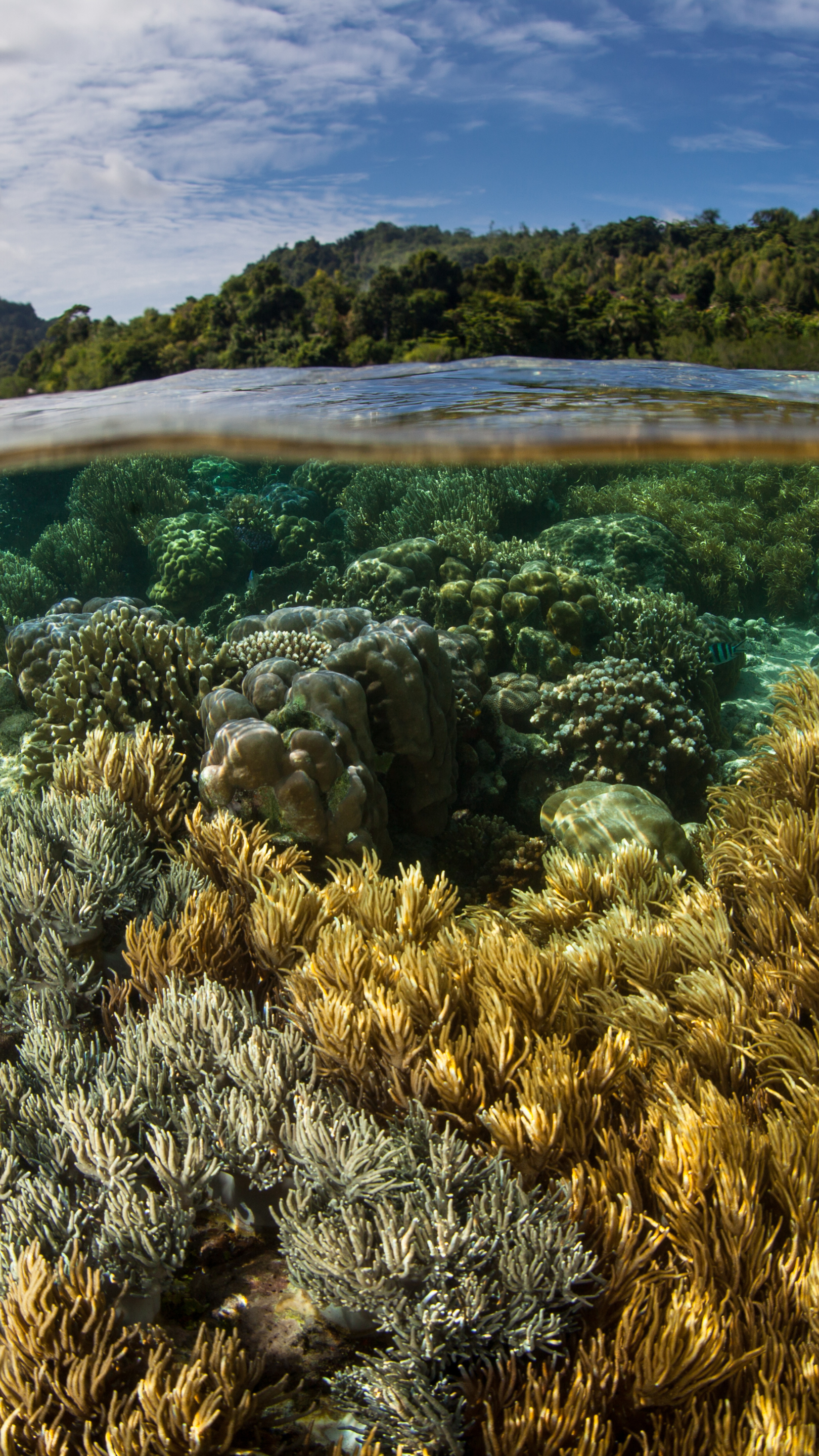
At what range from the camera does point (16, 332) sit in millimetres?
61719

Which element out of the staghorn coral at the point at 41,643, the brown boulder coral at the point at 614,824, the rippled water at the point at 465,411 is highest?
the rippled water at the point at 465,411

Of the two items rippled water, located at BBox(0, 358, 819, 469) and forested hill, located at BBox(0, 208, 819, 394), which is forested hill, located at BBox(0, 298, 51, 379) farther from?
rippled water, located at BBox(0, 358, 819, 469)

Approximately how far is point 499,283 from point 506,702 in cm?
3583

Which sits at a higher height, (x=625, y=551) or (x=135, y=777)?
(x=625, y=551)

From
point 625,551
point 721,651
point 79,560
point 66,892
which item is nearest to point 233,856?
point 66,892

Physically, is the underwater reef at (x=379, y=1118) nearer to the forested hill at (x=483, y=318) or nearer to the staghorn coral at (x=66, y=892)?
the staghorn coral at (x=66, y=892)

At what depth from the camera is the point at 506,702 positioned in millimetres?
7941

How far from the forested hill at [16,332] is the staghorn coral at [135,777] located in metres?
A: 59.2

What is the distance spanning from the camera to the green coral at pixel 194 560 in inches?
441

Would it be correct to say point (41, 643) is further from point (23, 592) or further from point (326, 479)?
point (326, 479)

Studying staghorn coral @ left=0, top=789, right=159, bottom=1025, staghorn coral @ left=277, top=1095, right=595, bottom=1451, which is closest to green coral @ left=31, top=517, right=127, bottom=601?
staghorn coral @ left=0, top=789, right=159, bottom=1025

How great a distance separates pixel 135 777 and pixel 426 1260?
314 cm

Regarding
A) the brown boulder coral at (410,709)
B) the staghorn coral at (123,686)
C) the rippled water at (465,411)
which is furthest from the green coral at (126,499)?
the brown boulder coral at (410,709)

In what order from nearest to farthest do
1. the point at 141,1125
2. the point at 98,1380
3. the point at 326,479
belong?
the point at 98,1380 → the point at 141,1125 → the point at 326,479
